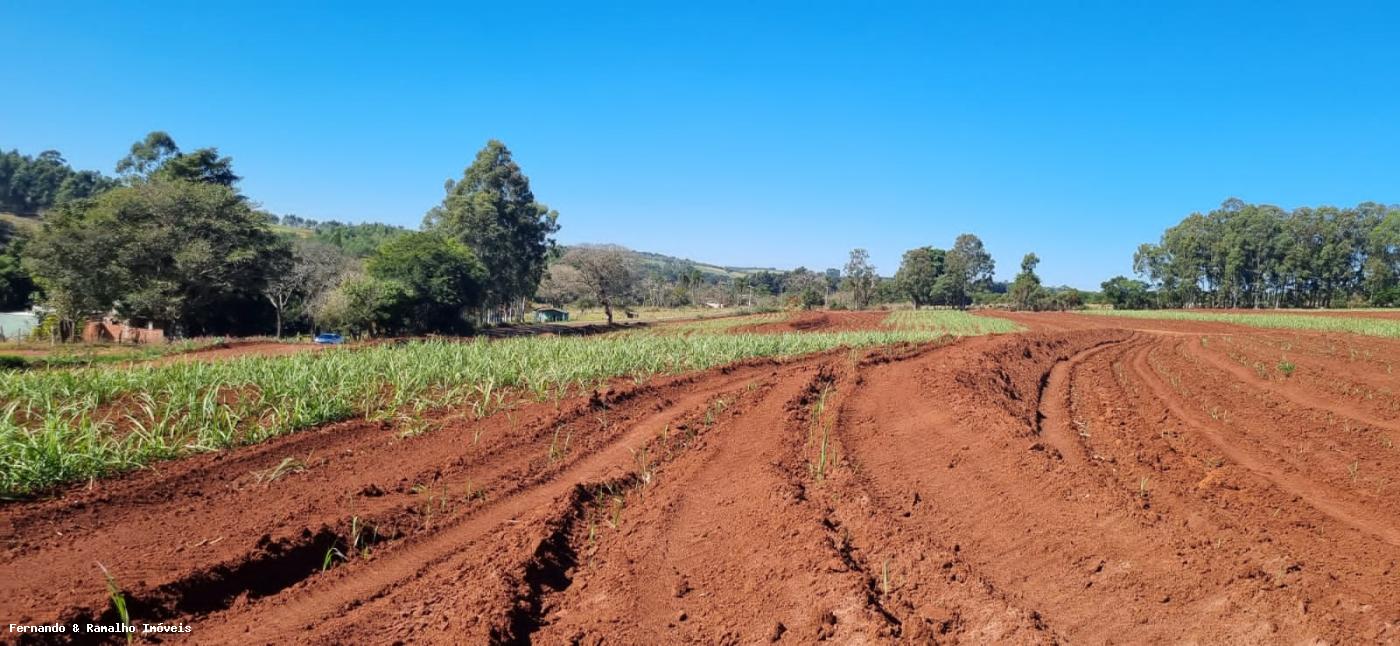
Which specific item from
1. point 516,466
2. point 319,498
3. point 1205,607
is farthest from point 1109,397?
point 319,498

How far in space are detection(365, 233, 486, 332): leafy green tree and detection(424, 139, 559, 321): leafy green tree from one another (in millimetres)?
5122

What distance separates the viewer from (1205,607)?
141 inches

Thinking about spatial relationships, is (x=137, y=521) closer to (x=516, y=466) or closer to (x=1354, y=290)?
(x=516, y=466)

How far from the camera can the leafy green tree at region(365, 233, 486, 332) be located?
32594 mm

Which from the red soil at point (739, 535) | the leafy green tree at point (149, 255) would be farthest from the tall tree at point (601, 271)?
the red soil at point (739, 535)

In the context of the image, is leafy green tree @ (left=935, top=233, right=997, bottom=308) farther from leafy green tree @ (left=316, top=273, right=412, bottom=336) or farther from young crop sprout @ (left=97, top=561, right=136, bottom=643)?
young crop sprout @ (left=97, top=561, right=136, bottom=643)

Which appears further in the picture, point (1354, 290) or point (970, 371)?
point (1354, 290)

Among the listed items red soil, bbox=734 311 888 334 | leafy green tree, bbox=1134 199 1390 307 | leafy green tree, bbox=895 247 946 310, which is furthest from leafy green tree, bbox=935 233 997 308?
red soil, bbox=734 311 888 334

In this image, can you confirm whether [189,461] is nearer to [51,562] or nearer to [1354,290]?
[51,562]

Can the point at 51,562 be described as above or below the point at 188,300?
below

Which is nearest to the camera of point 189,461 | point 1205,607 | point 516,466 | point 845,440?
point 1205,607

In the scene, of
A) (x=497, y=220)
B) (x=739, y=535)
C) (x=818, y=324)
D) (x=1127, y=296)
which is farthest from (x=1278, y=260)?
(x=739, y=535)

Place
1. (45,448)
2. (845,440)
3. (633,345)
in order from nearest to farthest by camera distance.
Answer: (45,448) → (845,440) → (633,345)

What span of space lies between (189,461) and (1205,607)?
7.55 metres
